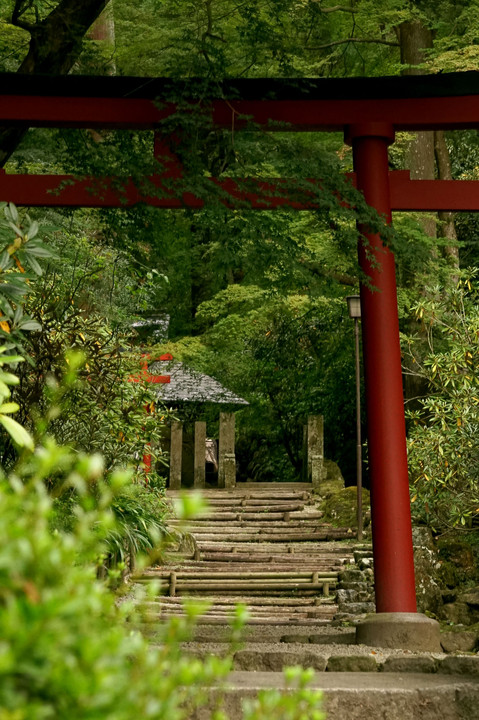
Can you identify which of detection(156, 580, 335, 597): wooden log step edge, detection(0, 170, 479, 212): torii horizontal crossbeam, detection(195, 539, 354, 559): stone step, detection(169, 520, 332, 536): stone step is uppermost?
detection(0, 170, 479, 212): torii horizontal crossbeam

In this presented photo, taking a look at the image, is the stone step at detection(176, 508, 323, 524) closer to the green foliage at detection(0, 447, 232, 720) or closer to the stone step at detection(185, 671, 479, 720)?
the stone step at detection(185, 671, 479, 720)

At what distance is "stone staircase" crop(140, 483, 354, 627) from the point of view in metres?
9.72

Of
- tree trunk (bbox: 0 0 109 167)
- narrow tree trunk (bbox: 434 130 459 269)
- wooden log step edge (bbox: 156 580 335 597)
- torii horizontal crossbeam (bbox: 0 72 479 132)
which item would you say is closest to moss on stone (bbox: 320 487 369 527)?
wooden log step edge (bbox: 156 580 335 597)

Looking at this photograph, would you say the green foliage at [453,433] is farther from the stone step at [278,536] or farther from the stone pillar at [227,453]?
the stone pillar at [227,453]

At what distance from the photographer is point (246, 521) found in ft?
46.0

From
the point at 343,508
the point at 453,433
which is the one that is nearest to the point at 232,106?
the point at 453,433

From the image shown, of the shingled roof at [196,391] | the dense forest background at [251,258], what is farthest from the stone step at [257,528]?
the shingled roof at [196,391]

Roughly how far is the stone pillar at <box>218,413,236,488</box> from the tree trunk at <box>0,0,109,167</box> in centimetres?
1092

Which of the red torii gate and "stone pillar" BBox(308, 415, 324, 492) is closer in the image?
the red torii gate

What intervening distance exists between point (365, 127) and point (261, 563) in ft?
21.9

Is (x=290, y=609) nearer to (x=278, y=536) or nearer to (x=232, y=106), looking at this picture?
(x=278, y=536)

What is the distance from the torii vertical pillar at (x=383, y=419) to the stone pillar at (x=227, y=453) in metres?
11.0

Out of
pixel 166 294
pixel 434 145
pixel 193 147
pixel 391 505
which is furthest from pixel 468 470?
pixel 166 294

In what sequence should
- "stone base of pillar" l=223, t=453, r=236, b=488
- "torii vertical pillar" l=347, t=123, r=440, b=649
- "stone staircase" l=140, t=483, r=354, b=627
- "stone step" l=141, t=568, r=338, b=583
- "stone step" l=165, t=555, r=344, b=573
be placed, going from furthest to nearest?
"stone base of pillar" l=223, t=453, r=236, b=488, "stone step" l=165, t=555, r=344, b=573, "stone step" l=141, t=568, r=338, b=583, "stone staircase" l=140, t=483, r=354, b=627, "torii vertical pillar" l=347, t=123, r=440, b=649
